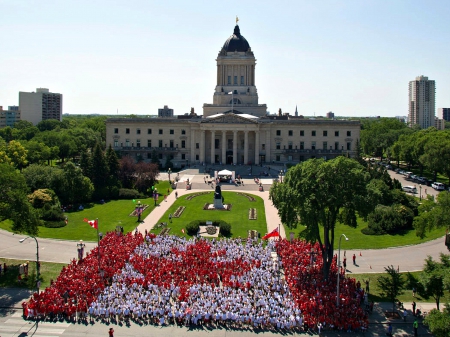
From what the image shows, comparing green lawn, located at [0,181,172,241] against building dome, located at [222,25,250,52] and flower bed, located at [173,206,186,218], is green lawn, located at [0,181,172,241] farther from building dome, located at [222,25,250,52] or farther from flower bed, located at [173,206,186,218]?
building dome, located at [222,25,250,52]

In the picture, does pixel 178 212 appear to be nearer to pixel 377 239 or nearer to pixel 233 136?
pixel 377 239

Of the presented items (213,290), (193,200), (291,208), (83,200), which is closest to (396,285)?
(291,208)

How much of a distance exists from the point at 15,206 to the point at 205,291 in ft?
64.2

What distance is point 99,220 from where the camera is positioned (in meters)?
61.4

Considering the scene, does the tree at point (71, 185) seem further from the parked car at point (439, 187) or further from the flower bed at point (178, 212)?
the parked car at point (439, 187)

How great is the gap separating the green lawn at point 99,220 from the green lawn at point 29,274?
345 inches

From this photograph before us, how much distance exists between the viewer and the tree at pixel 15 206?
4262 cm

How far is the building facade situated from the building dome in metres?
12.1

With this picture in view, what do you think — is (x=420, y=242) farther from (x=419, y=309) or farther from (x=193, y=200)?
(x=193, y=200)

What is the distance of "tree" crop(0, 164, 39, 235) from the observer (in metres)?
42.6

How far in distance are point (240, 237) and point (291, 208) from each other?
46.9 ft

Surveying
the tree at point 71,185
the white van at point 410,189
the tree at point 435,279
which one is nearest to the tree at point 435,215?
the tree at point 435,279

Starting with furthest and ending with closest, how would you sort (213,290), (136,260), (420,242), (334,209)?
(420,242) → (136,260) → (334,209) → (213,290)

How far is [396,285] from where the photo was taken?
3716 centimetres
